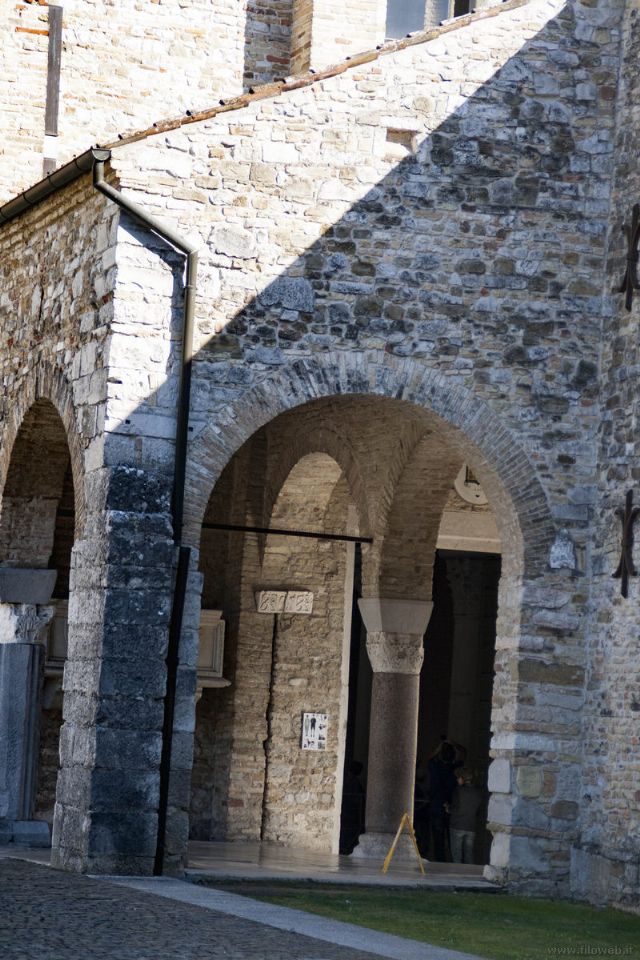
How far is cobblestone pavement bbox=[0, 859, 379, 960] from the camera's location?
7879 millimetres

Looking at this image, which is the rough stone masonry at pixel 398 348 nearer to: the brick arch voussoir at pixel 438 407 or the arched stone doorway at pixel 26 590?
the brick arch voussoir at pixel 438 407

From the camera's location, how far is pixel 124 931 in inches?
337

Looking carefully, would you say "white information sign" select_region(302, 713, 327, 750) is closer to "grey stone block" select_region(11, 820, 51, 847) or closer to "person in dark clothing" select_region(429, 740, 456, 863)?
"person in dark clothing" select_region(429, 740, 456, 863)

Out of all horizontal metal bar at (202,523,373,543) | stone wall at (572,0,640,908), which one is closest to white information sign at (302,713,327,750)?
horizontal metal bar at (202,523,373,543)

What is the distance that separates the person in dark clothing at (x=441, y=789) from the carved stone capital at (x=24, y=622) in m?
4.74

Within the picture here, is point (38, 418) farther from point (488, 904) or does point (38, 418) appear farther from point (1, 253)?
point (488, 904)

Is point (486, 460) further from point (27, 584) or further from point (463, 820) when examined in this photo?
point (463, 820)

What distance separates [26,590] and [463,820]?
5710 mm

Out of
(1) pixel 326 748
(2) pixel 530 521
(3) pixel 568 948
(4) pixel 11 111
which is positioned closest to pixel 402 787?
(1) pixel 326 748

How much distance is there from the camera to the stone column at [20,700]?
541 inches

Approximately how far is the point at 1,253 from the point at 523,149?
14.8ft

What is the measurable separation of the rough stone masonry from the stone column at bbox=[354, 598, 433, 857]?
9.26 ft

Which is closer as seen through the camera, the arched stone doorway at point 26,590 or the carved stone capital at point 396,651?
the arched stone doorway at point 26,590

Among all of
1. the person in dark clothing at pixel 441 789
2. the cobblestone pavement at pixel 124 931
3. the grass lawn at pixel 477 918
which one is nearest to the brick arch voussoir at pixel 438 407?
the grass lawn at pixel 477 918
